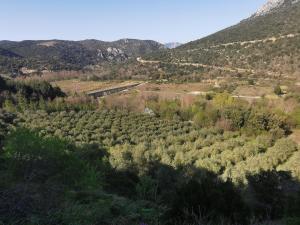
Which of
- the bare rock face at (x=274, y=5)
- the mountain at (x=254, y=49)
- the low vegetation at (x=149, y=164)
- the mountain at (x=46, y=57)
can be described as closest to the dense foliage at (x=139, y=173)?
the low vegetation at (x=149, y=164)

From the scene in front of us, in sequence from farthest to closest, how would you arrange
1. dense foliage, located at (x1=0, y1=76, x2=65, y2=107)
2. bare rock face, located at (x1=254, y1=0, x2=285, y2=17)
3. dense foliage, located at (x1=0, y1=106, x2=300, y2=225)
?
1. bare rock face, located at (x1=254, y1=0, x2=285, y2=17)
2. dense foliage, located at (x1=0, y1=76, x2=65, y2=107)
3. dense foliage, located at (x1=0, y1=106, x2=300, y2=225)

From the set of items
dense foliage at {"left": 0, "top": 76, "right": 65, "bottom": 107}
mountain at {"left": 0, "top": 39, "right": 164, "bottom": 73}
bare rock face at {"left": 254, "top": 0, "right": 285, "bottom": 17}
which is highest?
bare rock face at {"left": 254, "top": 0, "right": 285, "bottom": 17}

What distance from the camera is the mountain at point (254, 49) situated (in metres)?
84.3

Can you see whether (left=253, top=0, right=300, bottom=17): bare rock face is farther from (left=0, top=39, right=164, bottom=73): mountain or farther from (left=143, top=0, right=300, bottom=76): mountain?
(left=0, top=39, right=164, bottom=73): mountain

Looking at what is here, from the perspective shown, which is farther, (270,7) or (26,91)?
(270,7)

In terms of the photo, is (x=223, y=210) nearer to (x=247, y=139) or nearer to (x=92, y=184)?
(x=92, y=184)

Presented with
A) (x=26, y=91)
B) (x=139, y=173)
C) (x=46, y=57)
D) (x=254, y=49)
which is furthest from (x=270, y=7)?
(x=139, y=173)

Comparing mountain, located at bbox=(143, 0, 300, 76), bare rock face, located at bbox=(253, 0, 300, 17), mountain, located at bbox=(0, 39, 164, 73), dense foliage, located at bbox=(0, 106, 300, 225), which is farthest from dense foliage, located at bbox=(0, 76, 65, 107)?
bare rock face, located at bbox=(253, 0, 300, 17)

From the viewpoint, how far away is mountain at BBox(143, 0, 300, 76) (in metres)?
84.3

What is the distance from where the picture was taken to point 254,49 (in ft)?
310

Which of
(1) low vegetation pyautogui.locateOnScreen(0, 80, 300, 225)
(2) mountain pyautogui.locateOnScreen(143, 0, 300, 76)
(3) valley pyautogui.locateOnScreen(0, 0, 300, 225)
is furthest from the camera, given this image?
(2) mountain pyautogui.locateOnScreen(143, 0, 300, 76)

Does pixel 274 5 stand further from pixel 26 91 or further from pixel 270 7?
pixel 26 91

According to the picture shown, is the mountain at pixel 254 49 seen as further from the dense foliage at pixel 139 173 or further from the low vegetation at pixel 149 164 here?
the dense foliage at pixel 139 173

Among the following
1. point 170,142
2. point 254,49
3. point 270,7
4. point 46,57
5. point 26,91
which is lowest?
point 46,57
